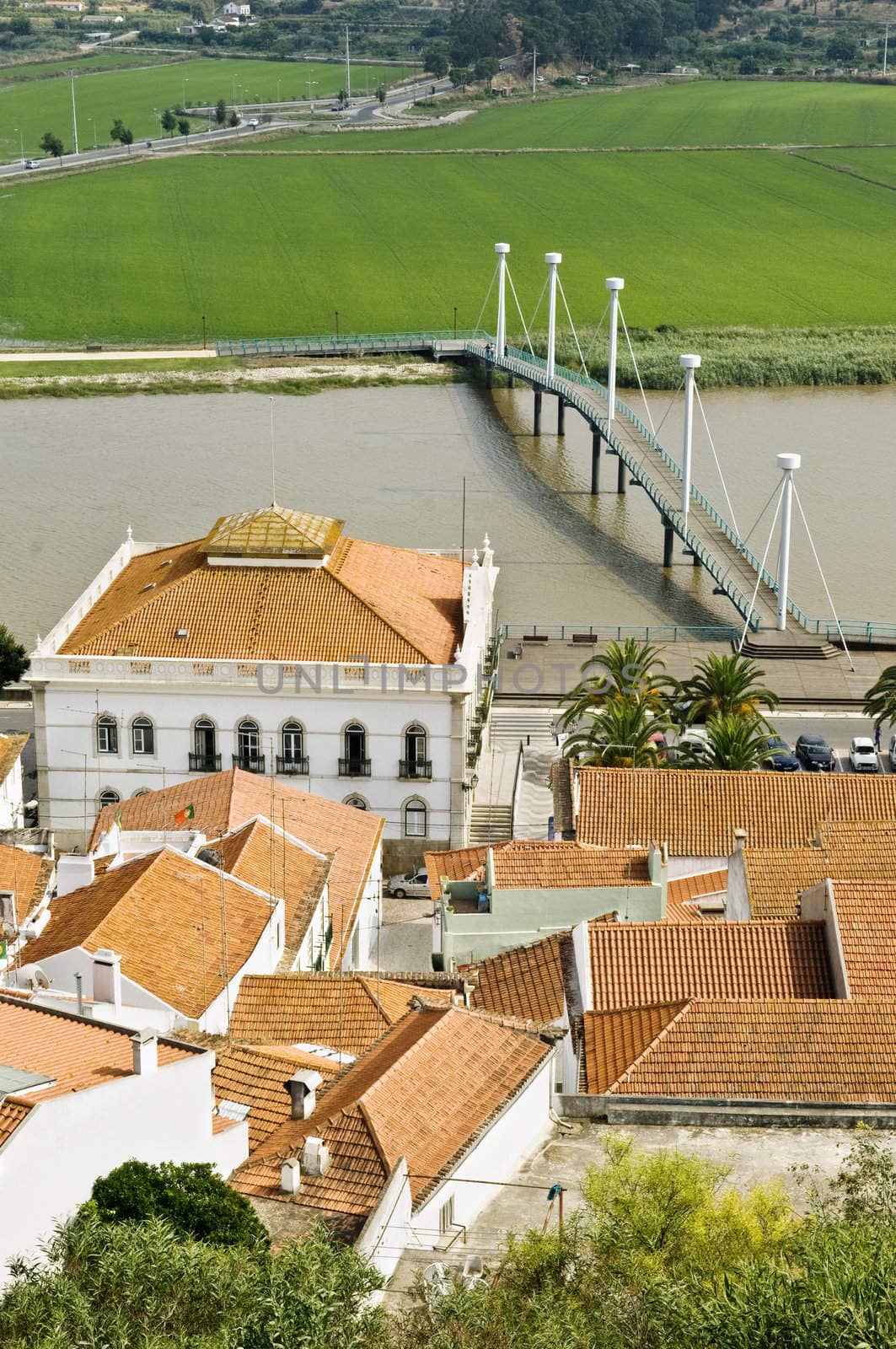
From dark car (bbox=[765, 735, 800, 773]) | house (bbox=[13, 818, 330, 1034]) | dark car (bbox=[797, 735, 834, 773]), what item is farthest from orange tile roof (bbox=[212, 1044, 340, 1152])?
dark car (bbox=[797, 735, 834, 773])

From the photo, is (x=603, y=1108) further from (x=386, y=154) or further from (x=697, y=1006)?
(x=386, y=154)

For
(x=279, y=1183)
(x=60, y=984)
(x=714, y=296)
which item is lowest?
(x=714, y=296)

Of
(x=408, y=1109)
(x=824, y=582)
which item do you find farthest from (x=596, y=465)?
(x=408, y=1109)

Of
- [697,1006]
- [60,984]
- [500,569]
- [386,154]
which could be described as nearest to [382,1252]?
[697,1006]

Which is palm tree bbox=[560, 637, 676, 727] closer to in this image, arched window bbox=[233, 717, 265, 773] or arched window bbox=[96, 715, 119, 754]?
arched window bbox=[233, 717, 265, 773]

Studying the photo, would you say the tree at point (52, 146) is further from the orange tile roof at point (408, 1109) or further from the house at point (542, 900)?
the orange tile roof at point (408, 1109)
